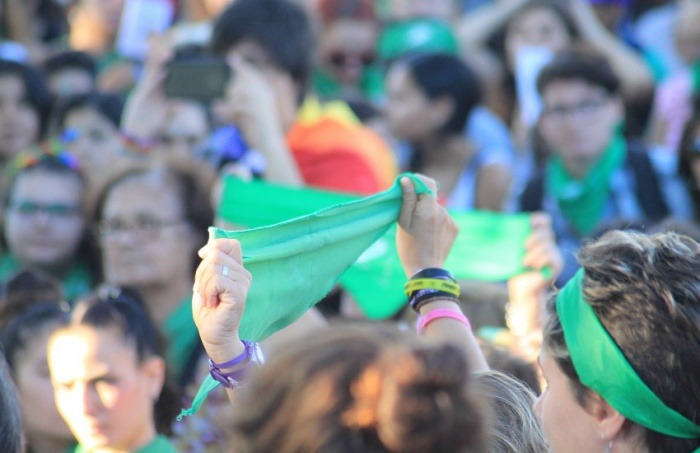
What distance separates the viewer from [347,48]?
280 inches

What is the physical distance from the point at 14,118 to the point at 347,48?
6.78 ft

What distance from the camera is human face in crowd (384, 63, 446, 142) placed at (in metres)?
5.80

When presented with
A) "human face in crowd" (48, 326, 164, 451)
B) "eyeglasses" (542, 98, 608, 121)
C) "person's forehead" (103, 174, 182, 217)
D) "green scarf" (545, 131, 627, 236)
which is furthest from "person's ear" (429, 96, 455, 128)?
"human face in crowd" (48, 326, 164, 451)

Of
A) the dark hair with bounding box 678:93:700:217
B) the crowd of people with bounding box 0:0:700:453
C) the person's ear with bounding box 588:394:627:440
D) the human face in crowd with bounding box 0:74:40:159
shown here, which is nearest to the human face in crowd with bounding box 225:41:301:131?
the crowd of people with bounding box 0:0:700:453

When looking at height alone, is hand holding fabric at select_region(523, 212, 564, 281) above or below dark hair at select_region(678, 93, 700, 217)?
above

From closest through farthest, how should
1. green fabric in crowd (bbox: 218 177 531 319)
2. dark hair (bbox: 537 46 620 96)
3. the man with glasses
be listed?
green fabric in crowd (bbox: 218 177 531 319), the man with glasses, dark hair (bbox: 537 46 620 96)

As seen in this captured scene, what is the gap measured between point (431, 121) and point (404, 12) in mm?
1683

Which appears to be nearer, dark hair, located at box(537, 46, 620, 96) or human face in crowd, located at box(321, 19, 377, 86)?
dark hair, located at box(537, 46, 620, 96)

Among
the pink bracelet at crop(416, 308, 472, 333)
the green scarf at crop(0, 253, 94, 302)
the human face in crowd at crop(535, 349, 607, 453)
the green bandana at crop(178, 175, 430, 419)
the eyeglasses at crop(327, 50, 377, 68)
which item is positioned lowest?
the green scarf at crop(0, 253, 94, 302)

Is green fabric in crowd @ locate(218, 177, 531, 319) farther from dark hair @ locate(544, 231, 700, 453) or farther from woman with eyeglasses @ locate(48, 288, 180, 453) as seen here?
dark hair @ locate(544, 231, 700, 453)

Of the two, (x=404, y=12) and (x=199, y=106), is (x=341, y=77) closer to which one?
(x=404, y=12)

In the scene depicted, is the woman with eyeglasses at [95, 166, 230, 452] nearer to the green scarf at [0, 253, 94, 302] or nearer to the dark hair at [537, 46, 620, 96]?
the green scarf at [0, 253, 94, 302]

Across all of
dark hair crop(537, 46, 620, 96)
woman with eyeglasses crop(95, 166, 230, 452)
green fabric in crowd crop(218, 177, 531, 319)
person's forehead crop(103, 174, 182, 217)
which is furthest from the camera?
dark hair crop(537, 46, 620, 96)

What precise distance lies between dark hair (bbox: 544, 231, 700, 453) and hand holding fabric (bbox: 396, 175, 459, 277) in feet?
1.50
